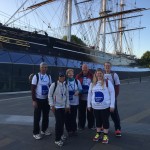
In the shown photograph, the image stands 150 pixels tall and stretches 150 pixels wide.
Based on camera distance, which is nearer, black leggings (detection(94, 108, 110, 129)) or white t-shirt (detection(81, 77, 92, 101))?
black leggings (detection(94, 108, 110, 129))

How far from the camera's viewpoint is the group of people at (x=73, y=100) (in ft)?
19.5

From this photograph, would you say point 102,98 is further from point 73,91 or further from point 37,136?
point 37,136

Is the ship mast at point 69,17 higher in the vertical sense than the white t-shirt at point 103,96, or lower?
higher

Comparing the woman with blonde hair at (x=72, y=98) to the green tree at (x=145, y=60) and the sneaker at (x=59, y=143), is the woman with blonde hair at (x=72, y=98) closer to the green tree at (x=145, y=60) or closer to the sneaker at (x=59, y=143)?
the sneaker at (x=59, y=143)

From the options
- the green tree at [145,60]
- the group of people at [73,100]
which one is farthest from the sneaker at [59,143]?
the green tree at [145,60]

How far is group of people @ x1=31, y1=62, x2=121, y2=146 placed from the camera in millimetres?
5945

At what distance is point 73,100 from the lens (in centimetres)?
658

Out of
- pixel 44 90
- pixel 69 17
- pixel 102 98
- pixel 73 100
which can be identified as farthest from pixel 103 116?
pixel 69 17

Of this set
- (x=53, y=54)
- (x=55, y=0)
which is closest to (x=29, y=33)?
(x=53, y=54)

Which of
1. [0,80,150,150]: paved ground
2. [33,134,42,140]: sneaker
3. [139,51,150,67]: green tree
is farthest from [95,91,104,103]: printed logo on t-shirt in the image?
[139,51,150,67]: green tree

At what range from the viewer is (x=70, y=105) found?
21.7 ft

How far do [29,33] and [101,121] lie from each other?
1899cm

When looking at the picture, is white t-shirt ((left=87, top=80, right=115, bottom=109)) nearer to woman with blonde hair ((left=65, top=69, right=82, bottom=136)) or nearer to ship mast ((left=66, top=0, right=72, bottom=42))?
woman with blonde hair ((left=65, top=69, right=82, bottom=136))

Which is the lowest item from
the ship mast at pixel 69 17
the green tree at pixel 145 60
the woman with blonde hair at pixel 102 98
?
the woman with blonde hair at pixel 102 98
